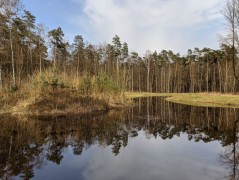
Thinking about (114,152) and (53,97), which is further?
(53,97)

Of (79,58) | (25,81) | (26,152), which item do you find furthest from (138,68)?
(26,152)

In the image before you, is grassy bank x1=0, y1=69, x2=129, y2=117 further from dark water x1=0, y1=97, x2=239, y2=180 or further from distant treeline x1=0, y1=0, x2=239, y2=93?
distant treeline x1=0, y1=0, x2=239, y2=93

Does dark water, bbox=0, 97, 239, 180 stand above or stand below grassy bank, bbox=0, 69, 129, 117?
below

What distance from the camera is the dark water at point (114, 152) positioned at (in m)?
6.66

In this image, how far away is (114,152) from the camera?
29.0 feet

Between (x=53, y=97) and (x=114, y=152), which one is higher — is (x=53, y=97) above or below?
above

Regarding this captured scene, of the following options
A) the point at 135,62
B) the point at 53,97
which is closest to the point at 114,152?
the point at 53,97

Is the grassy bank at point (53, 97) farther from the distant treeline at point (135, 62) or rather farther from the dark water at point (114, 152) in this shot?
the distant treeline at point (135, 62)

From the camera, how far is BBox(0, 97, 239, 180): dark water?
21.8ft

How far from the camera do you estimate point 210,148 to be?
380 inches

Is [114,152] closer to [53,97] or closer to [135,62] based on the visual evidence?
[53,97]

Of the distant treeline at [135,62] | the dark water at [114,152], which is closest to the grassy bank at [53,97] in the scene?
the dark water at [114,152]

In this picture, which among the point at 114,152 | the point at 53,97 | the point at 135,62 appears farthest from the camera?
the point at 135,62

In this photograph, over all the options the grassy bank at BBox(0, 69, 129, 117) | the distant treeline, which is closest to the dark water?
the grassy bank at BBox(0, 69, 129, 117)
